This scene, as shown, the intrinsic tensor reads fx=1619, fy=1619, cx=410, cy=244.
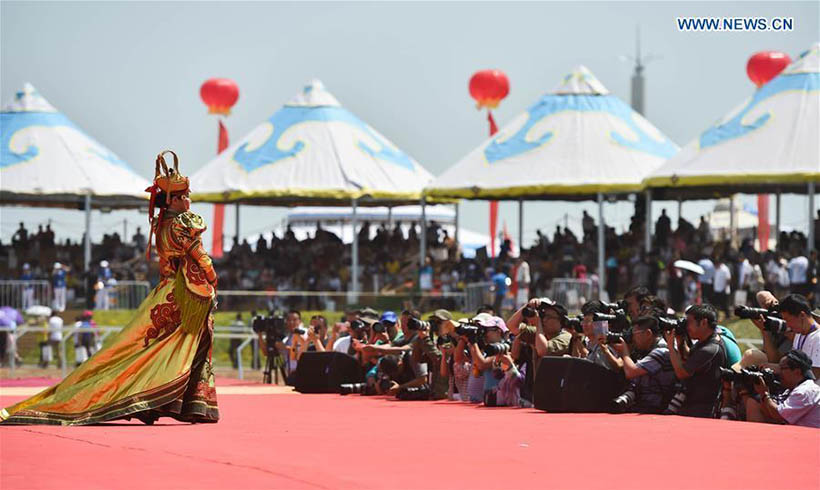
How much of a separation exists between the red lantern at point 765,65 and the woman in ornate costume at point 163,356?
1166 inches

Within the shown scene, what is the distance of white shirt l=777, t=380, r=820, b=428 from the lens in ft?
39.3

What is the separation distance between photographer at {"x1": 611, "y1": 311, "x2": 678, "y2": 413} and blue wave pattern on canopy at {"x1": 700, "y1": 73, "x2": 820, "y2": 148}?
1868 centimetres

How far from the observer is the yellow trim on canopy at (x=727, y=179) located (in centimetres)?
2961

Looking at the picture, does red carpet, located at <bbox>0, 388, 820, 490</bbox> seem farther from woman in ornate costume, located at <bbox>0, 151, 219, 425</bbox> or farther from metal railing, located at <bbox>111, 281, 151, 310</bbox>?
metal railing, located at <bbox>111, 281, 151, 310</bbox>

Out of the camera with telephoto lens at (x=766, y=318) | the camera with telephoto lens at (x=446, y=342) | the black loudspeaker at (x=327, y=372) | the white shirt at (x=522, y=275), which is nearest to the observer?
the camera with telephoto lens at (x=766, y=318)

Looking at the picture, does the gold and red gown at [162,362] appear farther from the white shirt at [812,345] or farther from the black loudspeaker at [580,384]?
the white shirt at [812,345]

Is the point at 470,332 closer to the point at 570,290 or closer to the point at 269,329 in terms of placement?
the point at 269,329

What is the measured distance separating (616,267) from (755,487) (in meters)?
23.4

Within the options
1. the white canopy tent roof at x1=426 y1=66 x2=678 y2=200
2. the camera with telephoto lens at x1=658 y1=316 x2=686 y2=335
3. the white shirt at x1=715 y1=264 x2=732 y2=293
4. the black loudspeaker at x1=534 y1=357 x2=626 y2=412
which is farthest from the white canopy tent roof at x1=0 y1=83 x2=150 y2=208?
the camera with telephoto lens at x1=658 y1=316 x2=686 y2=335

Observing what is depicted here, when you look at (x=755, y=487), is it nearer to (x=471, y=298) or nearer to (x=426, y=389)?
(x=426, y=389)

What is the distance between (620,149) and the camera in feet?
116

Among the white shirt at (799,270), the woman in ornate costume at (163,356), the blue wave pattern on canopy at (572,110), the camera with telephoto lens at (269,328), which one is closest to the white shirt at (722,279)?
the white shirt at (799,270)

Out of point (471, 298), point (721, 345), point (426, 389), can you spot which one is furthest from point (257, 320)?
point (721, 345)

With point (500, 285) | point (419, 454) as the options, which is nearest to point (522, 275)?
point (500, 285)
